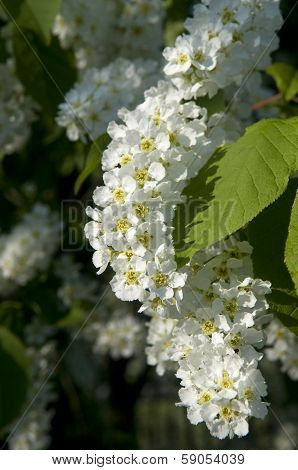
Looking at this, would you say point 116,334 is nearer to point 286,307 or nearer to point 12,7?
point 12,7

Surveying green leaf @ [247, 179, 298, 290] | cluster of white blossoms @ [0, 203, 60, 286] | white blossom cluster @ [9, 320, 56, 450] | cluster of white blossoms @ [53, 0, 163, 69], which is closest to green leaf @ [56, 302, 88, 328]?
white blossom cluster @ [9, 320, 56, 450]

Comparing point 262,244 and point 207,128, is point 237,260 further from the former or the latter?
point 207,128

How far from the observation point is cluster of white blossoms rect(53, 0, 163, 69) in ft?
12.7

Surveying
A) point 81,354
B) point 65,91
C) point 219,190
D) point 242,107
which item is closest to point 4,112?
point 65,91

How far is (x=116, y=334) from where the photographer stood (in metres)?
5.33

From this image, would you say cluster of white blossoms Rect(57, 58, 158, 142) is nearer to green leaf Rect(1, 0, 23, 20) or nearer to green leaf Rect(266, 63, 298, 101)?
green leaf Rect(1, 0, 23, 20)

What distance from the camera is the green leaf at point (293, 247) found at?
1.93m

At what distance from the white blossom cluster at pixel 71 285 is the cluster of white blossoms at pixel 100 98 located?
174 centimetres

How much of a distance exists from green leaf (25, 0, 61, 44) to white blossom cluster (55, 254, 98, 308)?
6.98 ft

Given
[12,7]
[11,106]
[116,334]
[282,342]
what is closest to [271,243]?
[282,342]

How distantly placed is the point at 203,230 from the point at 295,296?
36 centimetres

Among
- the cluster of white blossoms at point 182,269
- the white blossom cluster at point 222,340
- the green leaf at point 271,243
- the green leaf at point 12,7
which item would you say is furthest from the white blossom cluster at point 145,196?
the green leaf at point 12,7

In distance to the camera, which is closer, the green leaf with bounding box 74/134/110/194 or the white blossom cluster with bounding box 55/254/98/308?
the green leaf with bounding box 74/134/110/194

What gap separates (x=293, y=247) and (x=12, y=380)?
2.44 metres
